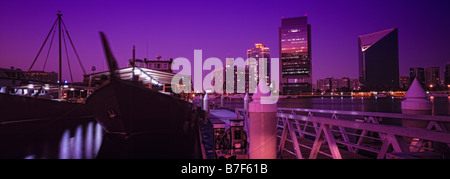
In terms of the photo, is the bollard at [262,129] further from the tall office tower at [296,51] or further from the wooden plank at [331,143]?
the tall office tower at [296,51]

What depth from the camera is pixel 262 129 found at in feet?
11.6

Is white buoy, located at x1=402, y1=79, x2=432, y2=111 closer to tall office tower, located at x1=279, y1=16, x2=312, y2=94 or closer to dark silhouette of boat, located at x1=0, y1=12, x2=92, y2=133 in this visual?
dark silhouette of boat, located at x1=0, y1=12, x2=92, y2=133

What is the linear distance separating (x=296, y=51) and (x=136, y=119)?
5426 inches

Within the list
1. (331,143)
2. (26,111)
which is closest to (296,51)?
(26,111)

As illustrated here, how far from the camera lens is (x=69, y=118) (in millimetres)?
19812

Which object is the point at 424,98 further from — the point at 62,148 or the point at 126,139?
the point at 62,148

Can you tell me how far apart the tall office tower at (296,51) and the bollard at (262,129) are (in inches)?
5480

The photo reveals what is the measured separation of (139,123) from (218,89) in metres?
157

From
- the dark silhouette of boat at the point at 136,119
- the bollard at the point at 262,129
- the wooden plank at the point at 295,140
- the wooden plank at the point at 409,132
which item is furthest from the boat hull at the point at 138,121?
the wooden plank at the point at 409,132

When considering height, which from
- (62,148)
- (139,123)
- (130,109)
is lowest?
(62,148)

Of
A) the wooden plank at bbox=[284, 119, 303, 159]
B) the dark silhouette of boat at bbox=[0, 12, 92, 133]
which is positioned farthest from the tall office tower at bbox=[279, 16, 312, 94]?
the wooden plank at bbox=[284, 119, 303, 159]
